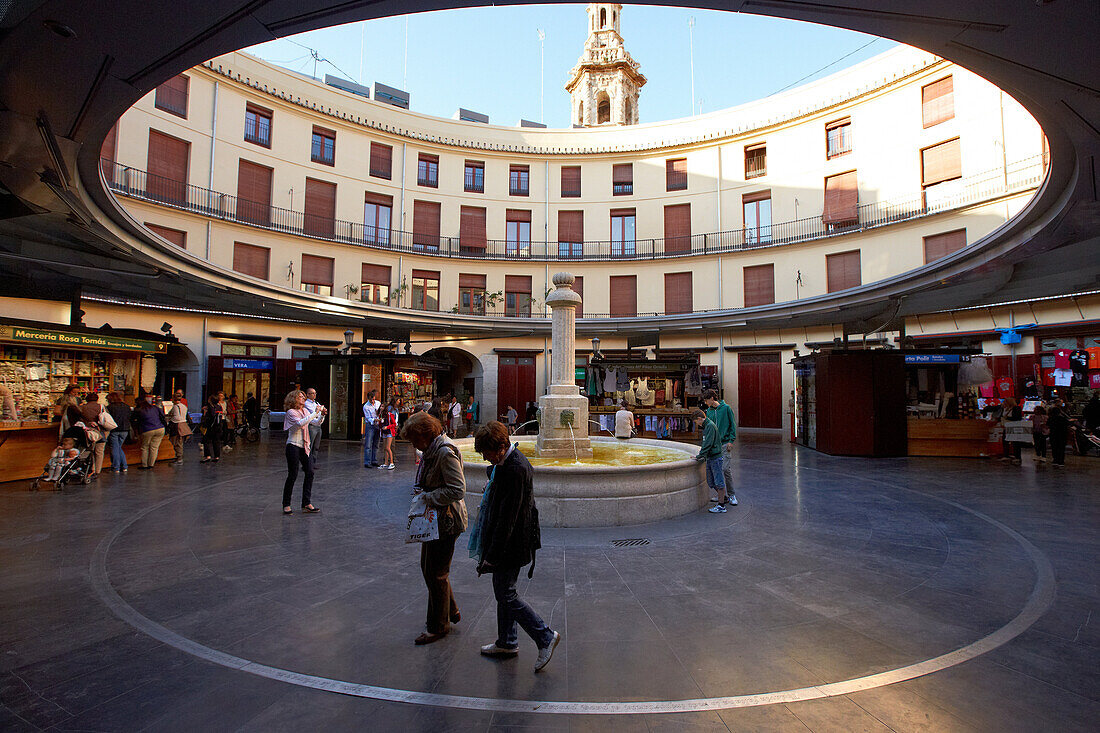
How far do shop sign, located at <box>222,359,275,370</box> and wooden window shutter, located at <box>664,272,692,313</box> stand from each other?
17.4m

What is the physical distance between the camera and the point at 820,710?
2.64m

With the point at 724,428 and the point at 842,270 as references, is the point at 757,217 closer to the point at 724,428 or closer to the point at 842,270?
the point at 842,270

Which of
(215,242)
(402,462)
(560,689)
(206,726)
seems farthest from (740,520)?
(215,242)

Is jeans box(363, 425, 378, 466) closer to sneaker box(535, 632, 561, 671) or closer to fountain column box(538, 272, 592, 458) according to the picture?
fountain column box(538, 272, 592, 458)

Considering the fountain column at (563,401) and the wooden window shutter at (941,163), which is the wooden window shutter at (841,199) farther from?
the fountain column at (563,401)

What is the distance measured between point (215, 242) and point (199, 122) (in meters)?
4.58

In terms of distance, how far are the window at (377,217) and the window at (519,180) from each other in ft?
19.6

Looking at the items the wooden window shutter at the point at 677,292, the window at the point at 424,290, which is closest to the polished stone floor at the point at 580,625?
the window at the point at 424,290

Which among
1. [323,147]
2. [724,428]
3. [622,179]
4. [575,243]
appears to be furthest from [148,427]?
[622,179]

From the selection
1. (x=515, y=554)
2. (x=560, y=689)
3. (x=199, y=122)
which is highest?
(x=199, y=122)

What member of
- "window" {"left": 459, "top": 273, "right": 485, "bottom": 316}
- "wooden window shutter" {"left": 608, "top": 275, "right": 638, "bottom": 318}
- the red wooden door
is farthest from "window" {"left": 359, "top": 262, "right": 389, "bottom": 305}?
the red wooden door

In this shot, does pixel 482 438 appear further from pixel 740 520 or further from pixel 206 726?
pixel 740 520

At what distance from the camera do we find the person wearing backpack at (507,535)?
9.67 feet

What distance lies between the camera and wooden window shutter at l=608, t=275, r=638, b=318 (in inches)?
969
